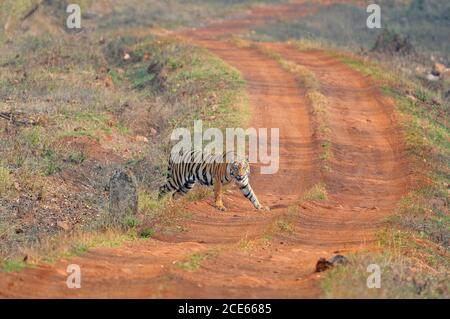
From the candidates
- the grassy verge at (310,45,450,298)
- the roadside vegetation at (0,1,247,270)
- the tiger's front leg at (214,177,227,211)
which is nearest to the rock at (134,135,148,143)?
the roadside vegetation at (0,1,247,270)

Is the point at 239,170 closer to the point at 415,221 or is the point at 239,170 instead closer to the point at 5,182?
the point at 415,221

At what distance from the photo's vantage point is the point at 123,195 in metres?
12.8

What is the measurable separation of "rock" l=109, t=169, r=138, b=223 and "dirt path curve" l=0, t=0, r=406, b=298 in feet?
2.67

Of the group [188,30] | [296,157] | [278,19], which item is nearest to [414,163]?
[296,157]

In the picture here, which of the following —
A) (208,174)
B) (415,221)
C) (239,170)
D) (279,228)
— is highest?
(239,170)

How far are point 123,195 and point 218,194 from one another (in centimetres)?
153

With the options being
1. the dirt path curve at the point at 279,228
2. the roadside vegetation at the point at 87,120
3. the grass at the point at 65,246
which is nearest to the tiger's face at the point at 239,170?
the dirt path curve at the point at 279,228

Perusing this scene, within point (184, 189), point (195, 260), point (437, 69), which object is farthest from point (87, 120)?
point (437, 69)

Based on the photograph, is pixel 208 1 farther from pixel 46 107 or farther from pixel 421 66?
pixel 46 107

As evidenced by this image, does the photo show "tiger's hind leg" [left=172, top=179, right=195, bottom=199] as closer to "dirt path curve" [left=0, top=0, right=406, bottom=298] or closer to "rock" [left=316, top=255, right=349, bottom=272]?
"dirt path curve" [left=0, top=0, right=406, bottom=298]

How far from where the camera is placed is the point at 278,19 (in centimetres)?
4259

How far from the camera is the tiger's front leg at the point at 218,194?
13.5 metres

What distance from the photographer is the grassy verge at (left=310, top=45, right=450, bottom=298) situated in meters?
8.63
